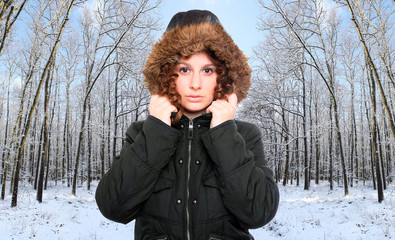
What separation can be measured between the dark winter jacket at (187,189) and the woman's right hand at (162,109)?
0.04 metres

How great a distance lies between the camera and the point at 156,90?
1577 millimetres

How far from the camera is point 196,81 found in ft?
4.91

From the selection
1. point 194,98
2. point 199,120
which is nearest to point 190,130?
point 199,120

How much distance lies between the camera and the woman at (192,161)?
4.41 ft

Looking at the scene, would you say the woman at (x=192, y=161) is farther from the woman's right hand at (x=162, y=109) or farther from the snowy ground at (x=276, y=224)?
the snowy ground at (x=276, y=224)

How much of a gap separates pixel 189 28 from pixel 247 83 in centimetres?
51

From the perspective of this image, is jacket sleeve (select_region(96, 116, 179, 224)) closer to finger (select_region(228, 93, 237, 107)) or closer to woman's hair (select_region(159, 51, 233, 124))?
woman's hair (select_region(159, 51, 233, 124))

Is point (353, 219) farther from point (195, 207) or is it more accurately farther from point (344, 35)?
point (344, 35)

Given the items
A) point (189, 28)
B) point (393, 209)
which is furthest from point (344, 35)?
point (189, 28)

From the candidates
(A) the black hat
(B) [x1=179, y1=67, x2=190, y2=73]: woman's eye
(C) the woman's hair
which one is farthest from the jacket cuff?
(A) the black hat

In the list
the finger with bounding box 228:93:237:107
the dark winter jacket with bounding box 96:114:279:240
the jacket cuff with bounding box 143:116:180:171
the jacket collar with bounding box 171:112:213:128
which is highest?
the finger with bounding box 228:93:237:107

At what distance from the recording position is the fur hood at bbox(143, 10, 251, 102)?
1.52m

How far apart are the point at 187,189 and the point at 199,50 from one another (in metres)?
0.78

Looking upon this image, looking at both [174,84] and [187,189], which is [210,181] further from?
[174,84]
